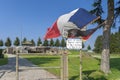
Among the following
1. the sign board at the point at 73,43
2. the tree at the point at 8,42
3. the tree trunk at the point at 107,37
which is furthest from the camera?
the tree at the point at 8,42

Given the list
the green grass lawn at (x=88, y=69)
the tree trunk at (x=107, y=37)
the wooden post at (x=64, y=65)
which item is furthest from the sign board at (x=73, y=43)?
the tree trunk at (x=107, y=37)

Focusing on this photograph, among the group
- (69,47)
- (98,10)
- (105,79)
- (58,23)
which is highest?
(98,10)

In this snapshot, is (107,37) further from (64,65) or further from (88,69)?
(64,65)

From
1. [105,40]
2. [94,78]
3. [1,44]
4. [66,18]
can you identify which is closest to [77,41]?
[66,18]

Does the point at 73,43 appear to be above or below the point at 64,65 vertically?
above

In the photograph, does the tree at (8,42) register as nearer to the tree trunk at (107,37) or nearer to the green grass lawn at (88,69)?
the green grass lawn at (88,69)

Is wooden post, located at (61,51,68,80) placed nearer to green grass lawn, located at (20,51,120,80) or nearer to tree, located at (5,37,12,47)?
green grass lawn, located at (20,51,120,80)

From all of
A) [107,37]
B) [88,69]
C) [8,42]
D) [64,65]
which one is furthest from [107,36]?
[8,42]

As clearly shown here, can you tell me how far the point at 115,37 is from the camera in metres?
89.8

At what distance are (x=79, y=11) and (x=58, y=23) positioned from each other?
0.90 m

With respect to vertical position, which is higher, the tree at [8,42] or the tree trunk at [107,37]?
the tree at [8,42]

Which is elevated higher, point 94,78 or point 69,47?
point 69,47

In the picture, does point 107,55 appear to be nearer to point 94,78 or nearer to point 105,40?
point 105,40

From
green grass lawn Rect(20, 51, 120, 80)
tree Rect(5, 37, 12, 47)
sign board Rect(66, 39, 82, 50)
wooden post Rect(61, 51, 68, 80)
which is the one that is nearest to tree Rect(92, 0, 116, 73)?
green grass lawn Rect(20, 51, 120, 80)
